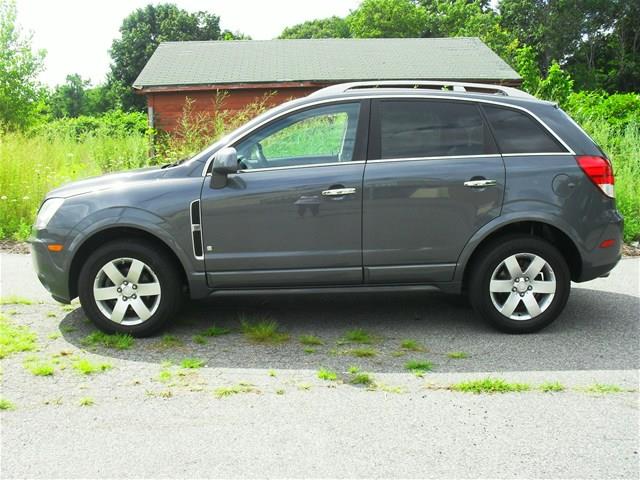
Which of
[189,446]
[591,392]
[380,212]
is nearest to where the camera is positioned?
[189,446]

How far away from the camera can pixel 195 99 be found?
74.8ft

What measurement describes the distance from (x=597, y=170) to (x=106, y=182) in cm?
392

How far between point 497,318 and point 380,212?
1268 mm

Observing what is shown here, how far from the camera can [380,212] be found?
17.2ft

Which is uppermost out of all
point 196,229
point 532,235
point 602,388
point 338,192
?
point 338,192

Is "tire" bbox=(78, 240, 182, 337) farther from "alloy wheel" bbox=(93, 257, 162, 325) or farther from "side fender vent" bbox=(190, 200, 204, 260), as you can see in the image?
"side fender vent" bbox=(190, 200, 204, 260)

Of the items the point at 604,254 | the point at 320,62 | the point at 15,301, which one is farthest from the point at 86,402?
the point at 320,62

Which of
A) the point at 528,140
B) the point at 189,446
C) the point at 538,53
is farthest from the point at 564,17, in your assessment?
the point at 189,446

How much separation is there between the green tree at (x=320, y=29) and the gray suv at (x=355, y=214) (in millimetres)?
74368

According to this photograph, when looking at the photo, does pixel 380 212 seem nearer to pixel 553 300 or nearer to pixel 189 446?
pixel 553 300

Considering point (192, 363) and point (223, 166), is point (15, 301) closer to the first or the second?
point (192, 363)

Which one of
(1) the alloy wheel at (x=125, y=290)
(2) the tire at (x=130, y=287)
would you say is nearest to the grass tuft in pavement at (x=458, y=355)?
(2) the tire at (x=130, y=287)

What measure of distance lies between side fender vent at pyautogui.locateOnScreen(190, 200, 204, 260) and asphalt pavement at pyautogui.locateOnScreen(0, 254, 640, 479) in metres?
0.72

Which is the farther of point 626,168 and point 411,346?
point 626,168
